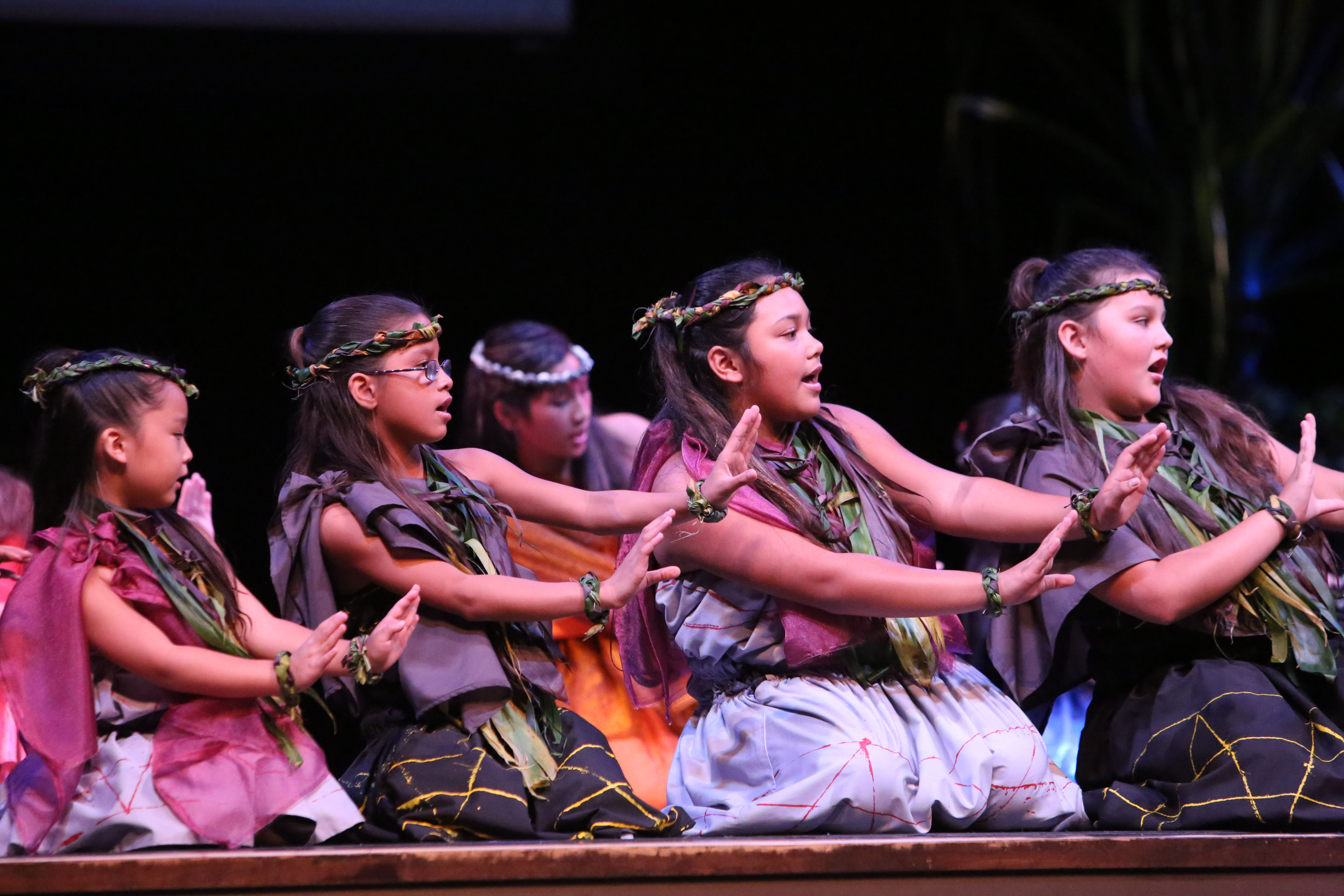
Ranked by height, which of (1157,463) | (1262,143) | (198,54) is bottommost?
(1157,463)

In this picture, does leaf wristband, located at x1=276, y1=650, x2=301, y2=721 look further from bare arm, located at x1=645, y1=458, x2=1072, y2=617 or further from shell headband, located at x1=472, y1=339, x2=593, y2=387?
shell headband, located at x1=472, y1=339, x2=593, y2=387

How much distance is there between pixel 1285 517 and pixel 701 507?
941 millimetres

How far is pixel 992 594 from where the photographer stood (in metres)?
1.89

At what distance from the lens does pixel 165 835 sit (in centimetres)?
171

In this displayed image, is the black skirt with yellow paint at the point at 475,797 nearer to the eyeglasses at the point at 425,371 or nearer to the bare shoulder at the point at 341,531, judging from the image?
the bare shoulder at the point at 341,531

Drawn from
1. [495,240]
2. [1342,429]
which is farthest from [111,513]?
[1342,429]

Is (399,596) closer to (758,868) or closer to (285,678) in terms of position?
(285,678)

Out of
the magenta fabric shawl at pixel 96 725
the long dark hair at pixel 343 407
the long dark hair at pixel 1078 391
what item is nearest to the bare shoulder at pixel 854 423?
the long dark hair at pixel 1078 391

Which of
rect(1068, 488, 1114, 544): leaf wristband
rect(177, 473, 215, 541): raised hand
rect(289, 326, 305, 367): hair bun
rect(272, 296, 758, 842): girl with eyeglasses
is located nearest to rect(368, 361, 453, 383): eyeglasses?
rect(272, 296, 758, 842): girl with eyeglasses

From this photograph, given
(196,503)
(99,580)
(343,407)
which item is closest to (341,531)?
(343,407)

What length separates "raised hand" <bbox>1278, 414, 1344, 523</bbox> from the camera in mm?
2059

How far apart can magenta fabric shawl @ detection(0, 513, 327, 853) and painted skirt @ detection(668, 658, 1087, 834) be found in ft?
2.00

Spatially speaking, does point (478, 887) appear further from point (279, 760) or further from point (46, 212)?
point (46, 212)

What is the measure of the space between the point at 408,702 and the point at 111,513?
52cm
